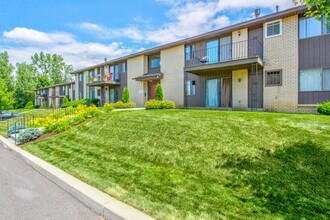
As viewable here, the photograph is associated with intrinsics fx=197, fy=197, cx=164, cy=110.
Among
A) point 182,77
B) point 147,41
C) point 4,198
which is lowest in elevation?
point 4,198

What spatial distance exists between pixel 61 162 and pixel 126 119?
3.96m

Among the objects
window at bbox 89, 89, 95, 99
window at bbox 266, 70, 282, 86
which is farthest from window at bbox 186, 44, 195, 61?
window at bbox 89, 89, 95, 99

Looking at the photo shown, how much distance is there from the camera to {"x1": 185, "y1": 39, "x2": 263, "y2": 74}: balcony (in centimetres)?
1189

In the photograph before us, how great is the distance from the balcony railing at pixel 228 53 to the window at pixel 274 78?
1242mm

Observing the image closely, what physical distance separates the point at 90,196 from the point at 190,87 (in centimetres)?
1343

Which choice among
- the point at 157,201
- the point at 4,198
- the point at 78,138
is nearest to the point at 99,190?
the point at 157,201

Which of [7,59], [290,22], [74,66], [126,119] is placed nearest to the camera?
[126,119]

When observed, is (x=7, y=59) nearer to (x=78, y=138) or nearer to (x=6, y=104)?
(x=6, y=104)

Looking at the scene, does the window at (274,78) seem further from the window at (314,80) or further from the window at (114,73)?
the window at (114,73)

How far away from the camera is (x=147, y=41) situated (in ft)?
75.3

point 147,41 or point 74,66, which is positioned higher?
point 74,66

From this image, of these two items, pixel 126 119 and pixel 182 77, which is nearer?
pixel 126 119

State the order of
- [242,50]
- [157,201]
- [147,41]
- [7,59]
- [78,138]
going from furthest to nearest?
[7,59], [147,41], [242,50], [78,138], [157,201]

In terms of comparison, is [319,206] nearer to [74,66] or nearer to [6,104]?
[6,104]
